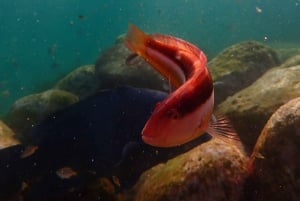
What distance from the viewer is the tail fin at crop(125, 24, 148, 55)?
2348 mm

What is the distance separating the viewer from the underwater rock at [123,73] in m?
10.6

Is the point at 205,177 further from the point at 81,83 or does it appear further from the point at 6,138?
the point at 81,83

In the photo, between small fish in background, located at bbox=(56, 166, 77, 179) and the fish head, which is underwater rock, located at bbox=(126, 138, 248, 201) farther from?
the fish head

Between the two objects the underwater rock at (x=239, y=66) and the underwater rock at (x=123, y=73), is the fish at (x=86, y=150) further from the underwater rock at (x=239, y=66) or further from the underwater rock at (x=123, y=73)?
the underwater rock at (x=123, y=73)

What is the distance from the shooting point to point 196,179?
4.47 metres

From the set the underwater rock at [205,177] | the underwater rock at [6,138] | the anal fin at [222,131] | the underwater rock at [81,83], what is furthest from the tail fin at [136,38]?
the underwater rock at [81,83]

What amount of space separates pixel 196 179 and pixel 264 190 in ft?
3.14

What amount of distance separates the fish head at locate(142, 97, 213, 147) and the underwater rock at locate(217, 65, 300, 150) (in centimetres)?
467

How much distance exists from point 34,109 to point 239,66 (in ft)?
20.8

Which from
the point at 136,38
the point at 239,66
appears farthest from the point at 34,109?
the point at 136,38

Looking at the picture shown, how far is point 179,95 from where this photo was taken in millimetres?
1756

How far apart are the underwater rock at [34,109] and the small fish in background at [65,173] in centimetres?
416

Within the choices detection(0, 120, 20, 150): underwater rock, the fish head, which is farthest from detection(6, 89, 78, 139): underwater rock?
the fish head

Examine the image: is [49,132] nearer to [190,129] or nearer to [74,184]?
[74,184]
